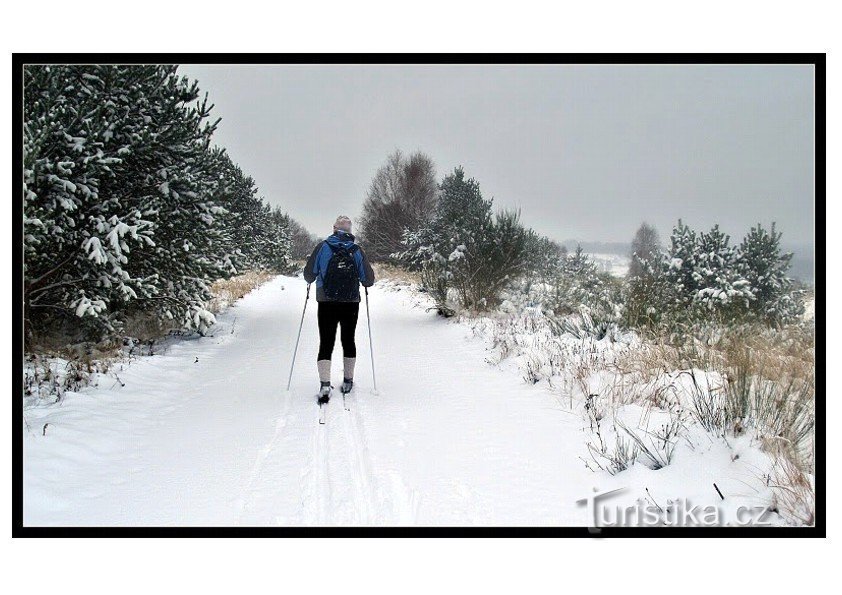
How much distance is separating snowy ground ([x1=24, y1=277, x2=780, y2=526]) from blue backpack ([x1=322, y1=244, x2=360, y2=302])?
44.8 inches

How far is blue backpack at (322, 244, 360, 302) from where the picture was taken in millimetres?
5070

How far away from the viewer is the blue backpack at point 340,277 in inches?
200

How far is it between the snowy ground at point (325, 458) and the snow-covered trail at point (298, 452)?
1cm

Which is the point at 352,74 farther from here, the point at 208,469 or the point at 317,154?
the point at 208,469

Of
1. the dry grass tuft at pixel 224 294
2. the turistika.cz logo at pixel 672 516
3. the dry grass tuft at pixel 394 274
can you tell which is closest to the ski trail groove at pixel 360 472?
the turistika.cz logo at pixel 672 516

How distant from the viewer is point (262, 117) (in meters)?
3.92

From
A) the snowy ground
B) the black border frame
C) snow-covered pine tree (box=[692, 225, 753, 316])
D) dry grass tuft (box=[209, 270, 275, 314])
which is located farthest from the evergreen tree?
dry grass tuft (box=[209, 270, 275, 314])

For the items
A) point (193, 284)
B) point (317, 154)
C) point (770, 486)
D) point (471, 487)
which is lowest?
point (471, 487)

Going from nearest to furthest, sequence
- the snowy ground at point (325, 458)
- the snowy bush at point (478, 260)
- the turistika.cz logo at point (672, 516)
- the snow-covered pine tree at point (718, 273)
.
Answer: the turistika.cz logo at point (672, 516) < the snowy ground at point (325, 458) < the snow-covered pine tree at point (718, 273) < the snowy bush at point (478, 260)

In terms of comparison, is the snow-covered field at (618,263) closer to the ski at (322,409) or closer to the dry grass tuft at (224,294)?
the ski at (322,409)

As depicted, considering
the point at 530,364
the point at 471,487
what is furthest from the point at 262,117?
the point at 530,364

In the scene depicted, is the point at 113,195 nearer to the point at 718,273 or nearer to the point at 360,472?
the point at 360,472

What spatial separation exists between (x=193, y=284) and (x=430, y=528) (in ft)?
22.0

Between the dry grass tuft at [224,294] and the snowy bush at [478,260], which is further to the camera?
the dry grass tuft at [224,294]
